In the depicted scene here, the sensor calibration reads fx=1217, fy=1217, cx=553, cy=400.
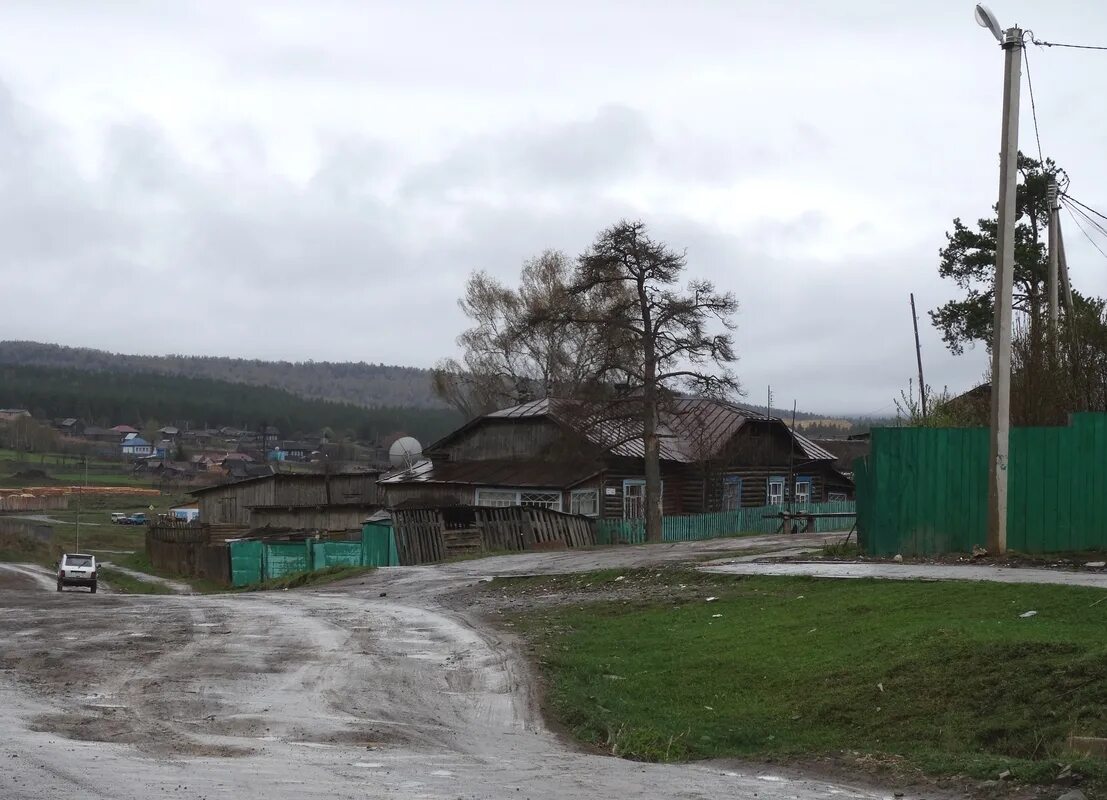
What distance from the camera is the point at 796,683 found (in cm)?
1239

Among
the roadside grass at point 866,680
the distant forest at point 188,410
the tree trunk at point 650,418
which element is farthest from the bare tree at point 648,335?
the distant forest at point 188,410

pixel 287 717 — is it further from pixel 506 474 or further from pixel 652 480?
pixel 506 474

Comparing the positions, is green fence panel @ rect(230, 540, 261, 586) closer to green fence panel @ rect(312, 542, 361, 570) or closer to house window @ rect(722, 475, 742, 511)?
green fence panel @ rect(312, 542, 361, 570)

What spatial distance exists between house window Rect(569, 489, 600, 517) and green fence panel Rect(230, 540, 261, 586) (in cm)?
1201

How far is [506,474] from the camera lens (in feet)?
156

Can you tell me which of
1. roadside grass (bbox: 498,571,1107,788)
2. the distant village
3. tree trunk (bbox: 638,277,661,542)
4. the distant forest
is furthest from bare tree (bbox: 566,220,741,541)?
the distant forest

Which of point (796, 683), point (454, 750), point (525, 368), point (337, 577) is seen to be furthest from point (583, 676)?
point (525, 368)

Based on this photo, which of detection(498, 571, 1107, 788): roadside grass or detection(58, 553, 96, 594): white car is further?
detection(58, 553, 96, 594): white car

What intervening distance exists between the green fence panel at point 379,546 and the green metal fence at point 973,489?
2013 cm

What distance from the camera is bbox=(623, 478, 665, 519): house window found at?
47.5 meters

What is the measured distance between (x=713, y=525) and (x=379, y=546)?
12681 mm

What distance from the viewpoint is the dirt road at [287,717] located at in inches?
331

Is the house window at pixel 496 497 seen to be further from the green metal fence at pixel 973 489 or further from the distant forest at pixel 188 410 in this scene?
the distant forest at pixel 188 410

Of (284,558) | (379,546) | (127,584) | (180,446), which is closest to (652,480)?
(379,546)
